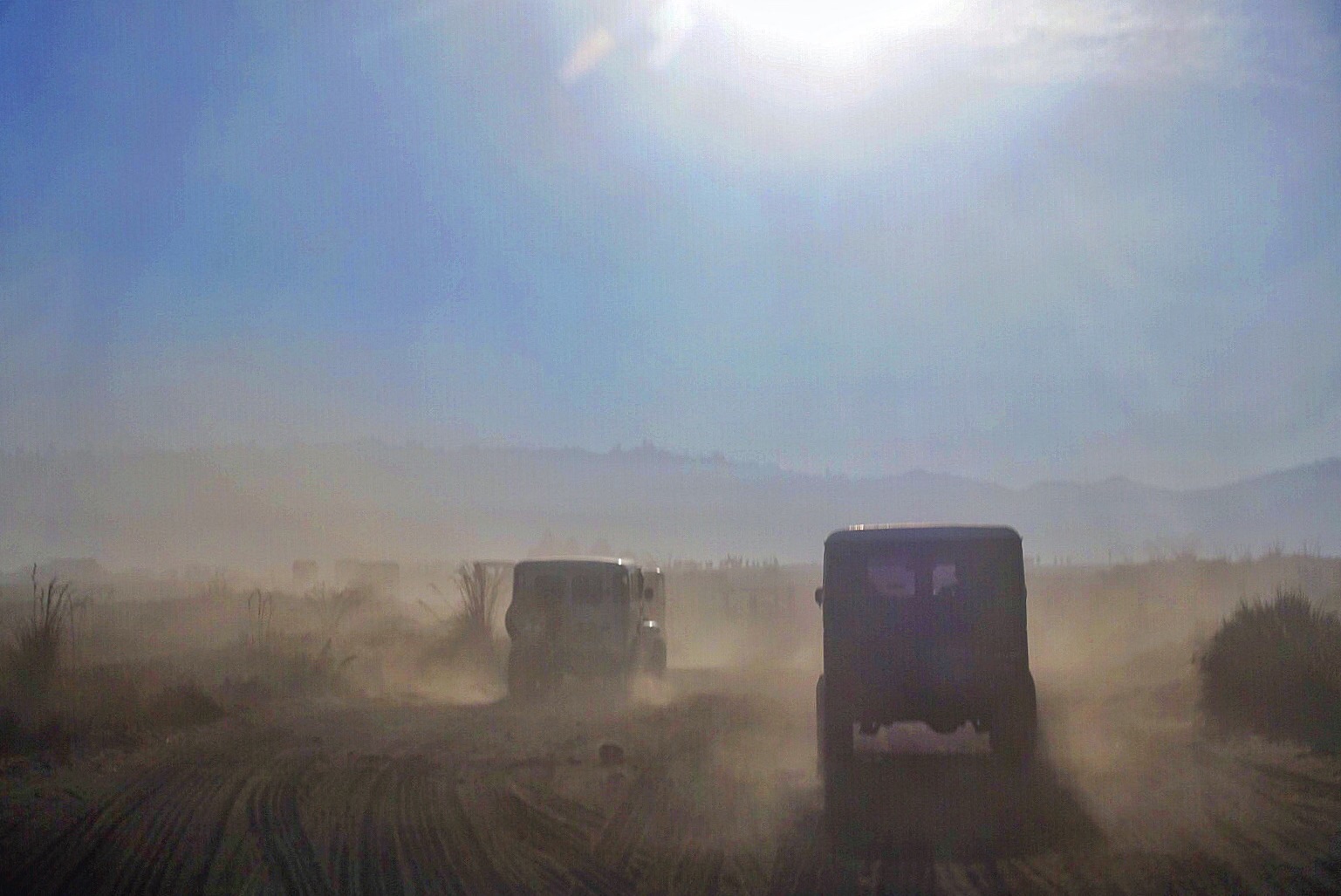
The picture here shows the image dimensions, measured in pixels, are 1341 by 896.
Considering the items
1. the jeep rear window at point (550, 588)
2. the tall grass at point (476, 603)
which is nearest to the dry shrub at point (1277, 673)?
the jeep rear window at point (550, 588)

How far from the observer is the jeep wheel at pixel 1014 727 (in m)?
13.6

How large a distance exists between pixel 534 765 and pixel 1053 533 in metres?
113

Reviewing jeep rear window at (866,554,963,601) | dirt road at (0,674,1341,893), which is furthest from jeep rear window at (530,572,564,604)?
jeep rear window at (866,554,963,601)

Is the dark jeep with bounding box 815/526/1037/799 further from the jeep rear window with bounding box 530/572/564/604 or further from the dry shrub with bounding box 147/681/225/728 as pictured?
the jeep rear window with bounding box 530/572/564/604

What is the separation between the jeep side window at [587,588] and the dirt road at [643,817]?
590cm

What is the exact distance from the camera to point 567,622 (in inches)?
988

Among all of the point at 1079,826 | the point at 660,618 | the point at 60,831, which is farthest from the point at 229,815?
the point at 660,618

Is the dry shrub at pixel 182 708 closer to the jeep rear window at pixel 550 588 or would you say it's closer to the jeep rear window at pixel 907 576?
the jeep rear window at pixel 550 588

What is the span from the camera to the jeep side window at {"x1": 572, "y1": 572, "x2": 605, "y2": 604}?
984 inches

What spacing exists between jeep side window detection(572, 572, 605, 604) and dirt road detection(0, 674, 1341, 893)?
590 cm

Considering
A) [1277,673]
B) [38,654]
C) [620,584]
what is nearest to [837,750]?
[1277,673]

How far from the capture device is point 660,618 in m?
28.7

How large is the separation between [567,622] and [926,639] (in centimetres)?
1219

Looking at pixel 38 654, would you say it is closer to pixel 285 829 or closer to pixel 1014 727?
pixel 285 829
